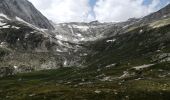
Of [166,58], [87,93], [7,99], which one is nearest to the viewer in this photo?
[87,93]

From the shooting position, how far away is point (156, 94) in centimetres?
6400

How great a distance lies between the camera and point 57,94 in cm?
7331

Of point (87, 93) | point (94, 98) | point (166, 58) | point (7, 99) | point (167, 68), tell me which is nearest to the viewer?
point (94, 98)

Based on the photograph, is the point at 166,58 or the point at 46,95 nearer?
the point at 46,95

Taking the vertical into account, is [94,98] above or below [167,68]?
below

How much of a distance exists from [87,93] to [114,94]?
6.76 meters

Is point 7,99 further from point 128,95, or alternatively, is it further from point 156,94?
point 156,94

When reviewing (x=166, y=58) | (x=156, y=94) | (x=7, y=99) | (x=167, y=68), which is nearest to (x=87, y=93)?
(x=156, y=94)

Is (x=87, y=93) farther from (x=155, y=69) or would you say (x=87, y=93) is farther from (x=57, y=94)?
(x=155, y=69)

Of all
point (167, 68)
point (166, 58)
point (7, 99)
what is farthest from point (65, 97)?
point (166, 58)

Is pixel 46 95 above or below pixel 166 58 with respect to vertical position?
below

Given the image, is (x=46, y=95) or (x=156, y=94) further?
(x=46, y=95)

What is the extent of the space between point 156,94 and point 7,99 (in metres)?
33.4

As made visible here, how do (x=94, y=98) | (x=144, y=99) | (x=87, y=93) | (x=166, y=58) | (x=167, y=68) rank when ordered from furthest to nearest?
(x=166, y=58), (x=167, y=68), (x=87, y=93), (x=94, y=98), (x=144, y=99)
